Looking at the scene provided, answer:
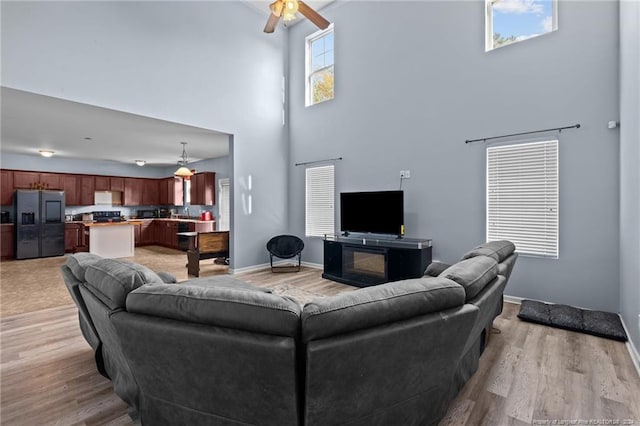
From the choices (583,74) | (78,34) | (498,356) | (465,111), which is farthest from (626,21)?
(78,34)

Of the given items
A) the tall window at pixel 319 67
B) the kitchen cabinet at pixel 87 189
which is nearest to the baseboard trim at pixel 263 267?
the tall window at pixel 319 67

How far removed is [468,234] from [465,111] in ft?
5.63

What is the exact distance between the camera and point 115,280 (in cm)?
153

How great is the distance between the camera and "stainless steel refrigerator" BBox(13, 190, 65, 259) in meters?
6.89

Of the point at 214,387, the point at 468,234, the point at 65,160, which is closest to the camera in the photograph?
the point at 214,387

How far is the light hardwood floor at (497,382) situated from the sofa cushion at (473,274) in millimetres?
752

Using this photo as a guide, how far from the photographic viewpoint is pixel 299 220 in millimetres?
6219

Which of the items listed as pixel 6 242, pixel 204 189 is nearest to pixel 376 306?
pixel 204 189

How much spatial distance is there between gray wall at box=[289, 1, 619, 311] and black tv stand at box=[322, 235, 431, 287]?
1.44 feet

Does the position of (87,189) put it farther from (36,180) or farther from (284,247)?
(284,247)

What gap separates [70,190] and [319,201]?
23.7 feet

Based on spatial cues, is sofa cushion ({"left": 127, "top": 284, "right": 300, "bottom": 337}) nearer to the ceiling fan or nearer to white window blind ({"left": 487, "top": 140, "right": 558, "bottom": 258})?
the ceiling fan

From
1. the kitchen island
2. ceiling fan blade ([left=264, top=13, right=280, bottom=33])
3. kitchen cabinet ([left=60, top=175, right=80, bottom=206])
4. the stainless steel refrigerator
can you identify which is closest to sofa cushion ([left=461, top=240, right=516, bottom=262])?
ceiling fan blade ([left=264, top=13, right=280, bottom=33])

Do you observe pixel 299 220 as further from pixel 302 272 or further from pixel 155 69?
pixel 155 69
